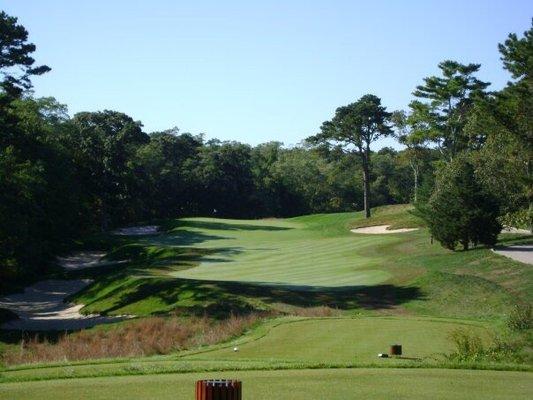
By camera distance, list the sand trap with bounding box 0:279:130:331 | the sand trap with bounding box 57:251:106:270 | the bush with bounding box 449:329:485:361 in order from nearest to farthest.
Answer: the bush with bounding box 449:329:485:361, the sand trap with bounding box 0:279:130:331, the sand trap with bounding box 57:251:106:270

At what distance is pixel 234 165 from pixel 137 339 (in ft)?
286

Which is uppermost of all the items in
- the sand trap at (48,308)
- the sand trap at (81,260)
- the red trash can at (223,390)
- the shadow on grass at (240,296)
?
the red trash can at (223,390)

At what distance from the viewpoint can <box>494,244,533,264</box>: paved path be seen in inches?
1534

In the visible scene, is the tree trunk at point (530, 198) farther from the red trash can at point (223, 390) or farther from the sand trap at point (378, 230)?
the red trash can at point (223, 390)

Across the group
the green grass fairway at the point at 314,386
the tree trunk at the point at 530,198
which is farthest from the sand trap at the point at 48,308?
the tree trunk at the point at 530,198

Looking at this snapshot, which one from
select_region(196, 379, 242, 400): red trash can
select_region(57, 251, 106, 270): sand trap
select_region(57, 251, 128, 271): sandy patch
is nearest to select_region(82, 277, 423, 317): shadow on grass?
select_region(57, 251, 128, 271): sandy patch

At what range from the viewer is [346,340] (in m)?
21.2

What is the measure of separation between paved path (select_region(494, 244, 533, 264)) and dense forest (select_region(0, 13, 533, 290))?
82.2 inches

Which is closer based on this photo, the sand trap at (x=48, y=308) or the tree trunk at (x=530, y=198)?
the sand trap at (x=48, y=308)

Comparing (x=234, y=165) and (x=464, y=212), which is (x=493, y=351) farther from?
(x=234, y=165)

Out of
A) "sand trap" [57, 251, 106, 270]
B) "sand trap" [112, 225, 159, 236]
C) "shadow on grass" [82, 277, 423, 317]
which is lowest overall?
"sand trap" [57, 251, 106, 270]

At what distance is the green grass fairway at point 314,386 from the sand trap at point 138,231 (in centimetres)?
7264

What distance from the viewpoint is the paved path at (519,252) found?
128 feet

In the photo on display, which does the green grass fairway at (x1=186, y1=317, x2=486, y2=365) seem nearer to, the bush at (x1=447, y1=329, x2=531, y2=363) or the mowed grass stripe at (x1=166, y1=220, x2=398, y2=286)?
the bush at (x1=447, y1=329, x2=531, y2=363)
